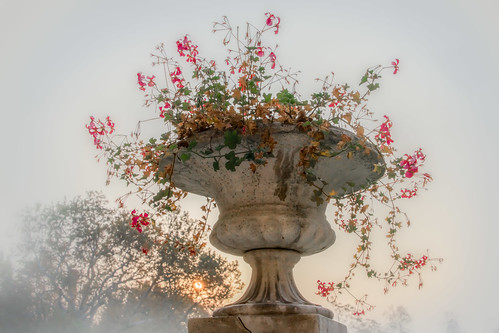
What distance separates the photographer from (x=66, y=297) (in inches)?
573

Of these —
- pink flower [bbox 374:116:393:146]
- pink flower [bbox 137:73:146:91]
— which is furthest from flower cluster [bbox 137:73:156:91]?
pink flower [bbox 374:116:393:146]

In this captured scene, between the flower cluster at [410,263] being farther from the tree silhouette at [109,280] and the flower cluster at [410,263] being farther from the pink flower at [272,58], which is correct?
the tree silhouette at [109,280]

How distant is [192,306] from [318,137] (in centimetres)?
1378

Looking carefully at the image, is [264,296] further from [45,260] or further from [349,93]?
[45,260]

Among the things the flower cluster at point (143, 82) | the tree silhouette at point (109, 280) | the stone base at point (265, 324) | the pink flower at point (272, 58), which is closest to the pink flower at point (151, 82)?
the flower cluster at point (143, 82)

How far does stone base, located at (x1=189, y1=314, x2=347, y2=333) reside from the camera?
2.21 m

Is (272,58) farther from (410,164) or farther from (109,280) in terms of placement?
(109,280)

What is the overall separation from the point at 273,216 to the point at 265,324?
57 cm

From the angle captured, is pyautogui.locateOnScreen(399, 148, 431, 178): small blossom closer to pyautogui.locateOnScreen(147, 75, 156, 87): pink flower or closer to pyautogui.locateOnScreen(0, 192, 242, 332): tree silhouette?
pyautogui.locateOnScreen(147, 75, 156, 87): pink flower

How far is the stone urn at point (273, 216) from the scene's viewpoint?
2350mm

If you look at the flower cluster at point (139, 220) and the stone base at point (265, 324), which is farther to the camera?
the flower cluster at point (139, 220)

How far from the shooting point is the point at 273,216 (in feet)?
8.09

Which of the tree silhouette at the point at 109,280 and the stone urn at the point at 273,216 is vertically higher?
the tree silhouette at the point at 109,280

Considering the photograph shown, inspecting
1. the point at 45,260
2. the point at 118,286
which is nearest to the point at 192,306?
the point at 118,286
